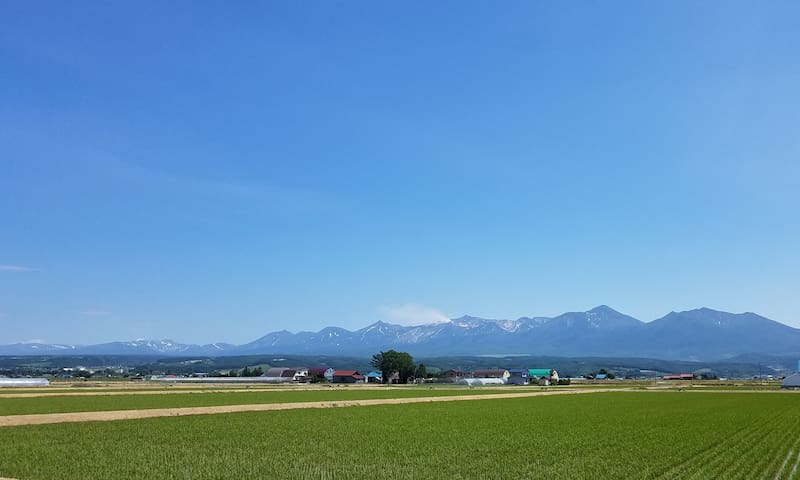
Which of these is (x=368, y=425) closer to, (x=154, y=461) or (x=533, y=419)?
(x=533, y=419)

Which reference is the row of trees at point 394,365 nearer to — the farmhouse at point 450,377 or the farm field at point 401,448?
the farmhouse at point 450,377

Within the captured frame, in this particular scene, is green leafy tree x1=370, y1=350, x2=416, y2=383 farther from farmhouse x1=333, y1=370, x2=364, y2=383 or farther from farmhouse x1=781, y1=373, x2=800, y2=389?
farmhouse x1=781, y1=373, x2=800, y2=389

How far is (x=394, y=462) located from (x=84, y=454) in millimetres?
10332

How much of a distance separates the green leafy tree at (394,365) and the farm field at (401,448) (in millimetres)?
94549

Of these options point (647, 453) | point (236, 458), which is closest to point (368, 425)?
point (236, 458)

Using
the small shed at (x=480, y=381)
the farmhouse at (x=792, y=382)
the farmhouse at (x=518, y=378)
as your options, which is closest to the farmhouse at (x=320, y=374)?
the small shed at (x=480, y=381)

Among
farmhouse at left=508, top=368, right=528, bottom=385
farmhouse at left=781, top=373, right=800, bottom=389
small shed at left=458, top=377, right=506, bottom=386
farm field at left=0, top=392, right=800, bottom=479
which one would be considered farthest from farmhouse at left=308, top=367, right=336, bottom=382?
farm field at left=0, top=392, right=800, bottom=479

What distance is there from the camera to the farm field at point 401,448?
57.6ft

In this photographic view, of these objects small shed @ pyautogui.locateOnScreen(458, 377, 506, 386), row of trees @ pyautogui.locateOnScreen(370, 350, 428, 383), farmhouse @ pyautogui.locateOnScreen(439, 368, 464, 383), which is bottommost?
small shed @ pyautogui.locateOnScreen(458, 377, 506, 386)

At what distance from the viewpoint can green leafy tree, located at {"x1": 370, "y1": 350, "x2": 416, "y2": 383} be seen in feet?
424

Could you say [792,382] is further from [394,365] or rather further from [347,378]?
[347,378]

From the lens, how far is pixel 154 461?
62.4 ft

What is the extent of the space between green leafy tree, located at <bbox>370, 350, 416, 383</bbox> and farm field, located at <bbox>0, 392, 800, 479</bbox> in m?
94.5

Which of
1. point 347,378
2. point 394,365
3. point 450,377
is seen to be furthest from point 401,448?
point 450,377
